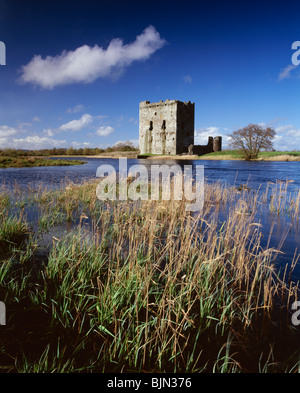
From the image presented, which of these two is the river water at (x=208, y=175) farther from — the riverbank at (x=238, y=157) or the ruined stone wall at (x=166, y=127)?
the ruined stone wall at (x=166, y=127)

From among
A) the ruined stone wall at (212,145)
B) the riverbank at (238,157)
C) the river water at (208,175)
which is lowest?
the river water at (208,175)

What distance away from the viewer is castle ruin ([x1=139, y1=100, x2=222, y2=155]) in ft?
153

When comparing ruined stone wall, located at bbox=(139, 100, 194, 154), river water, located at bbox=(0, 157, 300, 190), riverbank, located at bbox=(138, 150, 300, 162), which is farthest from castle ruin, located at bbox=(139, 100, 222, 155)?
river water, located at bbox=(0, 157, 300, 190)

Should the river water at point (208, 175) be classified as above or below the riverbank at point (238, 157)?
below

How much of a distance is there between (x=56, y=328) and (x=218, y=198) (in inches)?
323

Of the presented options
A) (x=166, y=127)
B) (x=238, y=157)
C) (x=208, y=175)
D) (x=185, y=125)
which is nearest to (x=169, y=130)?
(x=166, y=127)

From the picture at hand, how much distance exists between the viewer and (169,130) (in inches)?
1857

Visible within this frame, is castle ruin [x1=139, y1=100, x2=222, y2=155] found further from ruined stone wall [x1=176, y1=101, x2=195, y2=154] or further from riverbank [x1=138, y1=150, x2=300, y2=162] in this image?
riverbank [x1=138, y1=150, x2=300, y2=162]

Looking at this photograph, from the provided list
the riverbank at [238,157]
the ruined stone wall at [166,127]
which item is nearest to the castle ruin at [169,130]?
the ruined stone wall at [166,127]

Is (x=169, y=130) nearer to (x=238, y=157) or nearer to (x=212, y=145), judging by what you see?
(x=212, y=145)

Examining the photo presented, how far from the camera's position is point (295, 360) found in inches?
96.7

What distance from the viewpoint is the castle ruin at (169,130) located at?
46562 mm
